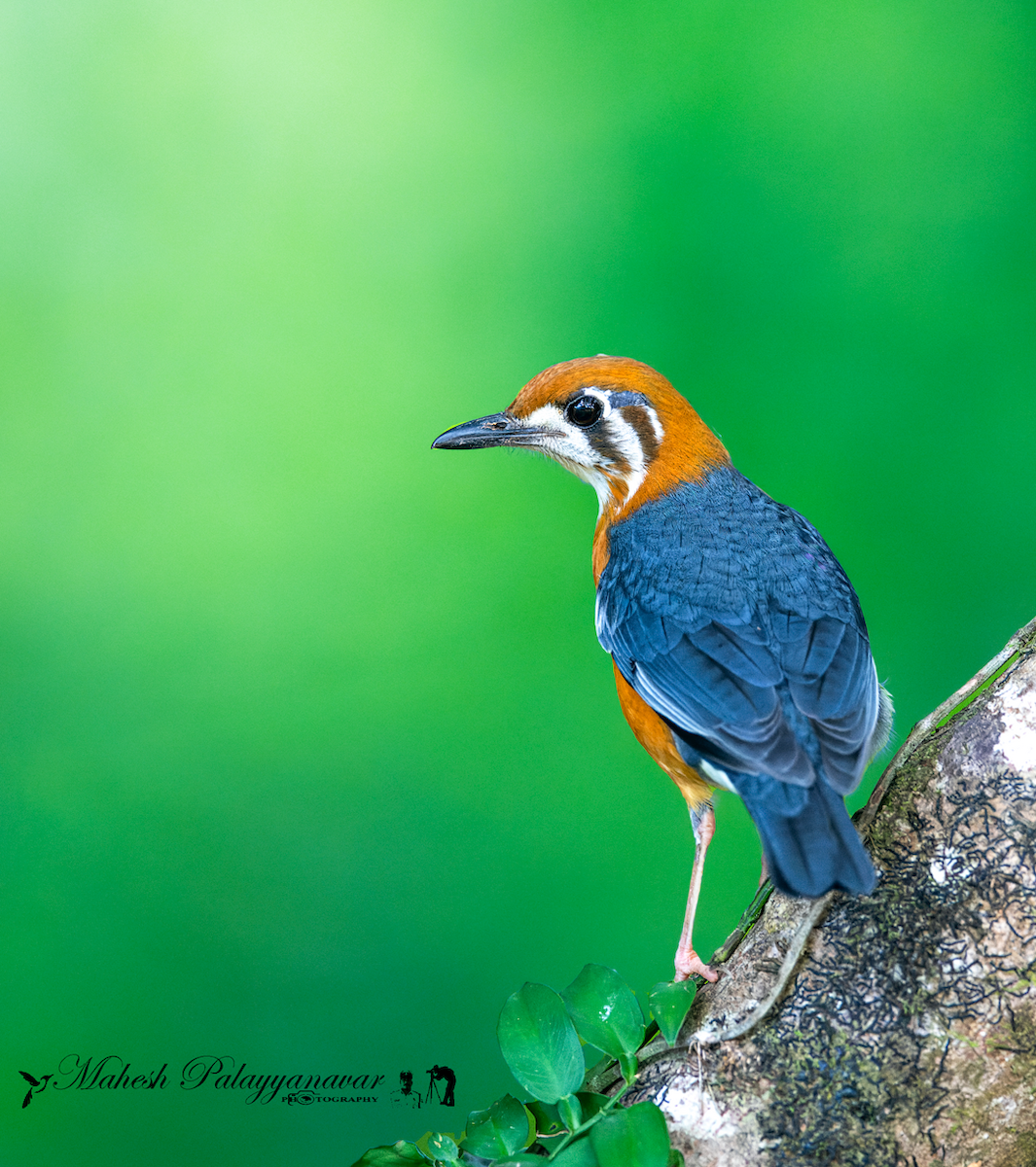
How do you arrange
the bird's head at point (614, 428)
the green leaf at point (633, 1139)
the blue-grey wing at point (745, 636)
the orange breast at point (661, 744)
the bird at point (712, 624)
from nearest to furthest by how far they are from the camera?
the green leaf at point (633, 1139) → the bird at point (712, 624) → the blue-grey wing at point (745, 636) → the orange breast at point (661, 744) → the bird's head at point (614, 428)

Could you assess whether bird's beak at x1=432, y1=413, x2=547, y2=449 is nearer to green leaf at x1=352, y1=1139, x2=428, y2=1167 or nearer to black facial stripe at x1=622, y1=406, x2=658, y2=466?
black facial stripe at x1=622, y1=406, x2=658, y2=466

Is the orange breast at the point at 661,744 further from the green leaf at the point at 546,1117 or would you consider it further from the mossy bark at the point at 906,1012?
the green leaf at the point at 546,1117

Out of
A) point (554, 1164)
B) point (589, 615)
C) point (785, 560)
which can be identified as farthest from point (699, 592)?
point (589, 615)

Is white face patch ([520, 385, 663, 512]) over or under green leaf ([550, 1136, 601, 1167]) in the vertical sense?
over

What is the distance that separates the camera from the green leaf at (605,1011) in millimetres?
1606

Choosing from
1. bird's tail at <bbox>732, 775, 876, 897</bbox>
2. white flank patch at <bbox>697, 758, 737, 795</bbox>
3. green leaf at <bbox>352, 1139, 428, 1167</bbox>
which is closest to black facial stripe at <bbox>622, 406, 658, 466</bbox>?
white flank patch at <bbox>697, 758, 737, 795</bbox>

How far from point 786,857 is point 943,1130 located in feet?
1.40

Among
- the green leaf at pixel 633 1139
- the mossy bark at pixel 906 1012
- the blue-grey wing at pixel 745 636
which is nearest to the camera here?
the green leaf at pixel 633 1139

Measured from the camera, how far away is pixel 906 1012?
152 cm

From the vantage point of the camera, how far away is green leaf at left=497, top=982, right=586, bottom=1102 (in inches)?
60.3

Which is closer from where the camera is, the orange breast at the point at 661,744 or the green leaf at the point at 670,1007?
the green leaf at the point at 670,1007

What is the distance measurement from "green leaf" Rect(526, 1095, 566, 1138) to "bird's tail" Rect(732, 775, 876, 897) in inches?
20.2

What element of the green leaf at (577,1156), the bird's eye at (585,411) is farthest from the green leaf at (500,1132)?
the bird's eye at (585,411)

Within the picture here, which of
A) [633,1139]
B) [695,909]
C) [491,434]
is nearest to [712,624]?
[695,909]
